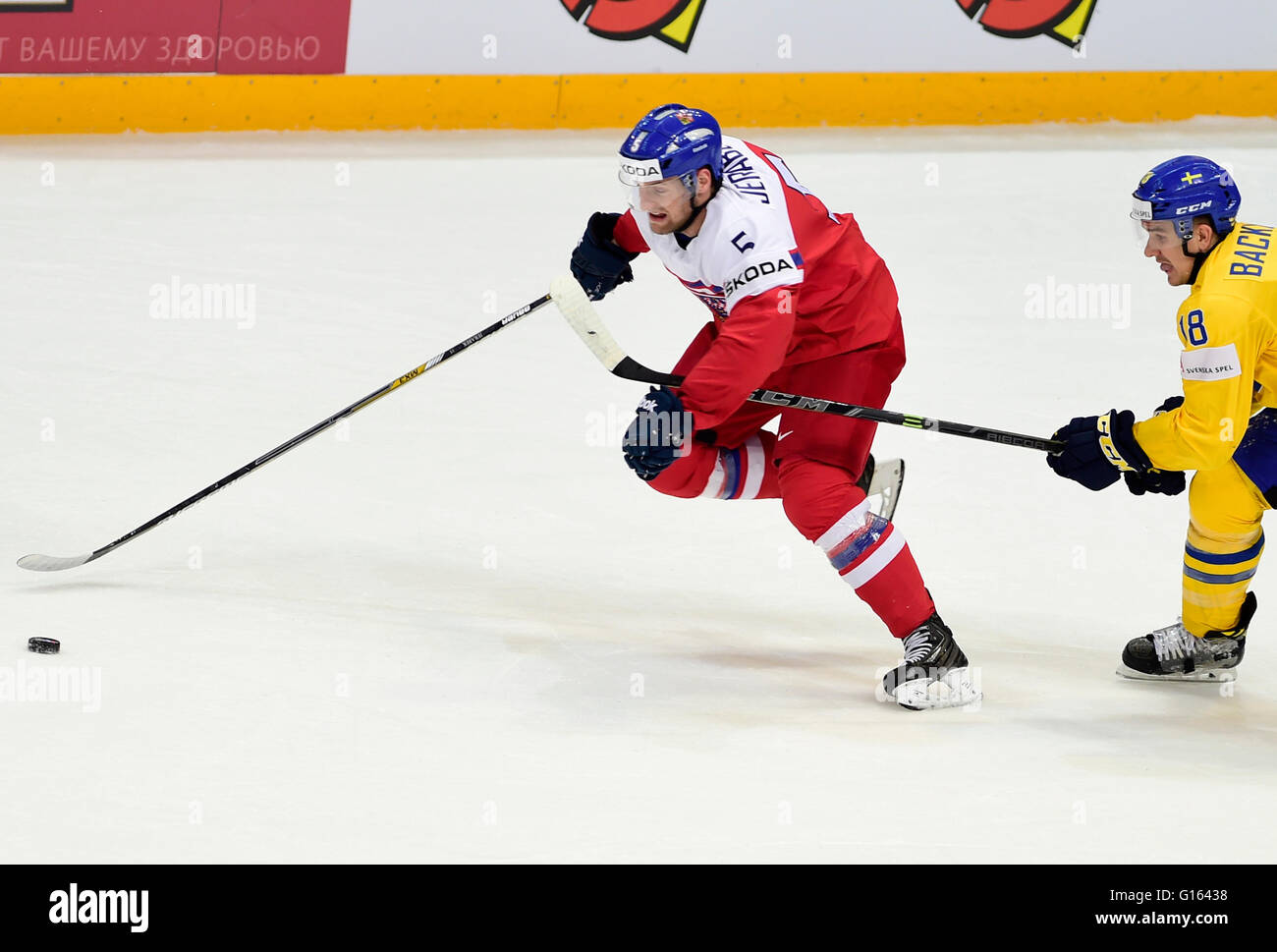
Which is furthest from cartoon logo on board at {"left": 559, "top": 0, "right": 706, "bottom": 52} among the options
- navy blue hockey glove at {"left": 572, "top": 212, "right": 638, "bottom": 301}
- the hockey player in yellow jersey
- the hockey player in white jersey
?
the hockey player in yellow jersey

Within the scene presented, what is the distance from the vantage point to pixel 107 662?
3229 millimetres

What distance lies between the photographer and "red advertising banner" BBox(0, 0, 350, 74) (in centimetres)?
765

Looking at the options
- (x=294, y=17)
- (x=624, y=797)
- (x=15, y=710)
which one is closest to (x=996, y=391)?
(x=624, y=797)

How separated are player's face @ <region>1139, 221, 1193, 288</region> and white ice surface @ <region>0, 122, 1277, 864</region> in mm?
889

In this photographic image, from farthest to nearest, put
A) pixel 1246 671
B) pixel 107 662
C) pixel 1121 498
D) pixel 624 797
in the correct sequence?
1. pixel 1121 498
2. pixel 1246 671
3. pixel 107 662
4. pixel 624 797

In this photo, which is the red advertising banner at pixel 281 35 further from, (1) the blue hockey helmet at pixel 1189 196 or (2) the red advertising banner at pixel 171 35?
(1) the blue hockey helmet at pixel 1189 196

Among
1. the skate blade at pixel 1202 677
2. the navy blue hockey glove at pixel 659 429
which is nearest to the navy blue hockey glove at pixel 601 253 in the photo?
the navy blue hockey glove at pixel 659 429

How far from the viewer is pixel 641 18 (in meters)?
7.77

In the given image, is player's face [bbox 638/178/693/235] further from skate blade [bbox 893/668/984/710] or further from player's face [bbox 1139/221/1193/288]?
skate blade [bbox 893/668/984/710]

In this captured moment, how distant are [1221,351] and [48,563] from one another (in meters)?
2.64

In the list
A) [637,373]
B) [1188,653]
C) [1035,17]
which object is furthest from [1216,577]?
[1035,17]

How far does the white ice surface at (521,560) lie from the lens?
2.63 metres

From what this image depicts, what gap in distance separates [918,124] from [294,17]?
309cm

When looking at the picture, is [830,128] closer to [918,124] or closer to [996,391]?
[918,124]
